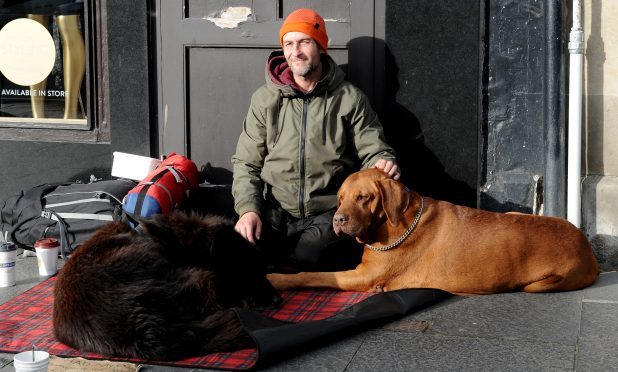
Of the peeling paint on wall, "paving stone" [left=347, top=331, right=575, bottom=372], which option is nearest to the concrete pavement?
"paving stone" [left=347, top=331, right=575, bottom=372]

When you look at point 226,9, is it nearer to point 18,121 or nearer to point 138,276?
point 18,121

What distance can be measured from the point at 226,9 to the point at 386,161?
6.37 feet

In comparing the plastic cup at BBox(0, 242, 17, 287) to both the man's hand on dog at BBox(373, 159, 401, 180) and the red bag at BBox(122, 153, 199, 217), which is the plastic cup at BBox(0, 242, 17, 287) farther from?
the man's hand on dog at BBox(373, 159, 401, 180)

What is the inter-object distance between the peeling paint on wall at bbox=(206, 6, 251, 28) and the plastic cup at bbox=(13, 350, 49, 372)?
340cm

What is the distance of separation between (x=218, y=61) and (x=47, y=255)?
1869 millimetres

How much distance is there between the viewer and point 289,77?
5.94 m

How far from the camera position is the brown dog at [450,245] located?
16.8 ft

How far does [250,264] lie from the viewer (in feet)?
16.2

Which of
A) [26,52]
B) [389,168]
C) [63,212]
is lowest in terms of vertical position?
[63,212]

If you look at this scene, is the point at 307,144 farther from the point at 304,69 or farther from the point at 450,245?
the point at 450,245

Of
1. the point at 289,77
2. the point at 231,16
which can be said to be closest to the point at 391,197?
the point at 289,77

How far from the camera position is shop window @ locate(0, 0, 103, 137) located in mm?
7148

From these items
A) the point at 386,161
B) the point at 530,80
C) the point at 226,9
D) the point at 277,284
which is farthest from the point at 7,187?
the point at 530,80

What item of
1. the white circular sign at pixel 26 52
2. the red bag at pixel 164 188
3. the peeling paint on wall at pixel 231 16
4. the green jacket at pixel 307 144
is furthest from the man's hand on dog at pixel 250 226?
the white circular sign at pixel 26 52
